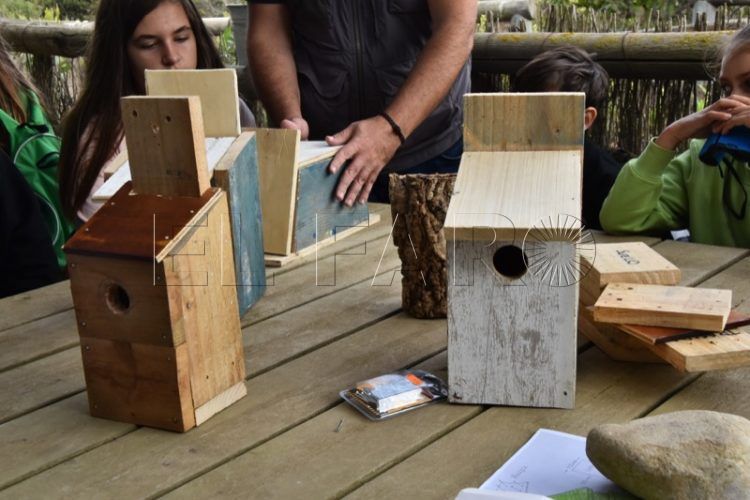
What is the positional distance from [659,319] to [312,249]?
0.95 meters

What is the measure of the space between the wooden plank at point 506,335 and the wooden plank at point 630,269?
0.25 meters

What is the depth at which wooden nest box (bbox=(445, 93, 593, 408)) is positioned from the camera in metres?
1.22

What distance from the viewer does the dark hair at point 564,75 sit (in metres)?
3.07

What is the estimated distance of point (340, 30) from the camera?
256cm

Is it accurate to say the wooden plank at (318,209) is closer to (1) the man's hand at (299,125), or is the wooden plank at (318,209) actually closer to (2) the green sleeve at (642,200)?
(1) the man's hand at (299,125)

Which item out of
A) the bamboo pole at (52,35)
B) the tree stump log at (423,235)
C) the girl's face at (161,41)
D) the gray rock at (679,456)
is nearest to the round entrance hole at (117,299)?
the tree stump log at (423,235)

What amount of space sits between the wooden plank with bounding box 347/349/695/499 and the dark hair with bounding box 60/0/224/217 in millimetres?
1491

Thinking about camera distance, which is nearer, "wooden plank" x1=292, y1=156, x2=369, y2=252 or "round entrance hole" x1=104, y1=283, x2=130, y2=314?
"round entrance hole" x1=104, y1=283, x2=130, y2=314

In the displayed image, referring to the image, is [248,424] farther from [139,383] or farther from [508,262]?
[508,262]

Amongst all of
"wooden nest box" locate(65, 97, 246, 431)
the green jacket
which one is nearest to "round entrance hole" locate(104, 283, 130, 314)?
"wooden nest box" locate(65, 97, 246, 431)

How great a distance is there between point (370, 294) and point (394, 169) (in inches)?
35.1

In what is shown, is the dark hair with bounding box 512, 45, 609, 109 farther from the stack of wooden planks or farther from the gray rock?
the gray rock

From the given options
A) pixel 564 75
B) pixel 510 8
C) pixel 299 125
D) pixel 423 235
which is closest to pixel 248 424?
pixel 423 235

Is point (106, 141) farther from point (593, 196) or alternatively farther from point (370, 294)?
point (593, 196)
